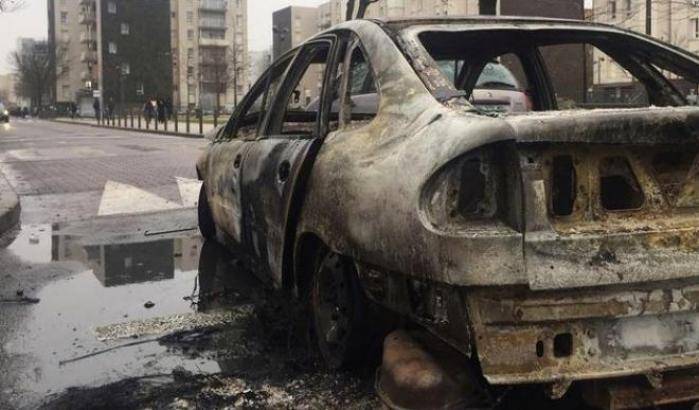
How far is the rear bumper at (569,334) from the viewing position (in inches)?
96.3

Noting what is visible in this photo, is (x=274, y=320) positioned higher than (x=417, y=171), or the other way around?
(x=417, y=171)

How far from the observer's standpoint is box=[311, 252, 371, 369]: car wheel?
3.26m

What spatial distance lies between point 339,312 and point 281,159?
0.96 meters

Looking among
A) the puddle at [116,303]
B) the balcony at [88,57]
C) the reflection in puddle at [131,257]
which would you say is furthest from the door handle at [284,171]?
the balcony at [88,57]

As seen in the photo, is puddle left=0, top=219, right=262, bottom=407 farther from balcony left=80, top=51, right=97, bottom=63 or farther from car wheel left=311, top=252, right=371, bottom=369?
balcony left=80, top=51, right=97, bottom=63

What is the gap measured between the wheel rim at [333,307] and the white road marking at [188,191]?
645cm

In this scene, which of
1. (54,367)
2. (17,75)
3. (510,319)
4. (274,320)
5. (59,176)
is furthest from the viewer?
(17,75)

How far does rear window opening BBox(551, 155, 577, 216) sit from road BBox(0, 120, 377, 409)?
1247 millimetres

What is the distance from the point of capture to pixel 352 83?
359 cm

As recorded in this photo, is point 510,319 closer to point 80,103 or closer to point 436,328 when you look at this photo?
point 436,328

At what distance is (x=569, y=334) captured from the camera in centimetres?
248

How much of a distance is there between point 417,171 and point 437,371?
722 mm

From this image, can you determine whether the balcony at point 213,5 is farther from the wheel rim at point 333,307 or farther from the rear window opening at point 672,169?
the rear window opening at point 672,169

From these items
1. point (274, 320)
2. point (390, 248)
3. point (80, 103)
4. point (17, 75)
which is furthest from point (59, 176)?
point (17, 75)
